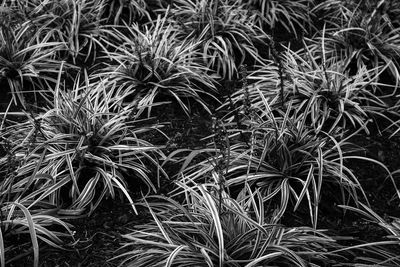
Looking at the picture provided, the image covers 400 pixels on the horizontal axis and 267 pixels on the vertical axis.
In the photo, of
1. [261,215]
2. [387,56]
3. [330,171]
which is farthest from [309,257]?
[387,56]

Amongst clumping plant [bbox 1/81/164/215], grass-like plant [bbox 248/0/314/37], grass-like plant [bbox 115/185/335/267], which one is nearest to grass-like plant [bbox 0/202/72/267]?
clumping plant [bbox 1/81/164/215]

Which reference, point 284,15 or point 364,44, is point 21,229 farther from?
point 284,15

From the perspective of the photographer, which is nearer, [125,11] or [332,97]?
[332,97]

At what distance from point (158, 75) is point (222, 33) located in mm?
1006

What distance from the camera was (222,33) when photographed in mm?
5531

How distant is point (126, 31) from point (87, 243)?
2874 mm

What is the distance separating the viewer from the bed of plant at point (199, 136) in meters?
3.40

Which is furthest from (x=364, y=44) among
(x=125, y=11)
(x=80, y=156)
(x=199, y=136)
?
(x=80, y=156)

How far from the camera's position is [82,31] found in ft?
18.1

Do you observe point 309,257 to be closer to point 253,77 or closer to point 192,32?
point 253,77

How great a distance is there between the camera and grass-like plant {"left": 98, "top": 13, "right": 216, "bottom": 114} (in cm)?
485

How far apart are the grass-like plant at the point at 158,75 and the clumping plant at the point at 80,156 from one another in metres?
0.52

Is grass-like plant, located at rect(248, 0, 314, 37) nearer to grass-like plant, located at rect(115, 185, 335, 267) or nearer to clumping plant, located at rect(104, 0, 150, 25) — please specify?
clumping plant, located at rect(104, 0, 150, 25)

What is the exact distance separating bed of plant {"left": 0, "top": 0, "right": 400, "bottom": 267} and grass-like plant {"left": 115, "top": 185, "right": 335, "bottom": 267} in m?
0.01
